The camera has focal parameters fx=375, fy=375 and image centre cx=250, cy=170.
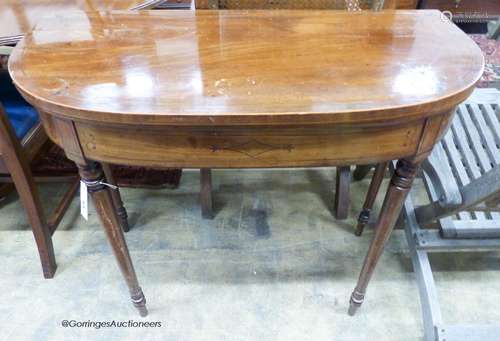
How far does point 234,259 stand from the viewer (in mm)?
1286

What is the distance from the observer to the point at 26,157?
42.0 inches

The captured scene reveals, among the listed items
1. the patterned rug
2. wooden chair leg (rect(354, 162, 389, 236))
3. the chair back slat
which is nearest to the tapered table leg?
wooden chair leg (rect(354, 162, 389, 236))

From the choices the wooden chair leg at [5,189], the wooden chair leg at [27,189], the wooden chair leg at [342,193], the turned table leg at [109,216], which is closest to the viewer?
the turned table leg at [109,216]

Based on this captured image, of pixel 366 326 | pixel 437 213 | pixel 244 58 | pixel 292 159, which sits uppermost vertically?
pixel 244 58

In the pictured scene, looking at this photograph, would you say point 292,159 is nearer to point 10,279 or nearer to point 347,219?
point 347,219

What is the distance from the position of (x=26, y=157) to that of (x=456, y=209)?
1.17m

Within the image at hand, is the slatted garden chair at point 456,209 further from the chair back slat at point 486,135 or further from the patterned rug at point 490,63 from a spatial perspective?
the patterned rug at point 490,63

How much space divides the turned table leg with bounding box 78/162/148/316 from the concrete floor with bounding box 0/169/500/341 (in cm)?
16

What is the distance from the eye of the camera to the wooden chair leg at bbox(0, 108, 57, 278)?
3.22 feet

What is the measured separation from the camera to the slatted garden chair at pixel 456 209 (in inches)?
39.7

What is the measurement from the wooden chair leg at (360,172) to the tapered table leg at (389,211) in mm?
600

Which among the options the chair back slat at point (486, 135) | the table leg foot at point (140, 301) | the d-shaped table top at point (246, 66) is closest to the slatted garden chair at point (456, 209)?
the chair back slat at point (486, 135)

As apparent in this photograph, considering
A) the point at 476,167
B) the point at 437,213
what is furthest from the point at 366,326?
the point at 476,167

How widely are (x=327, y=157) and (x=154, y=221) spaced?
0.90 meters
